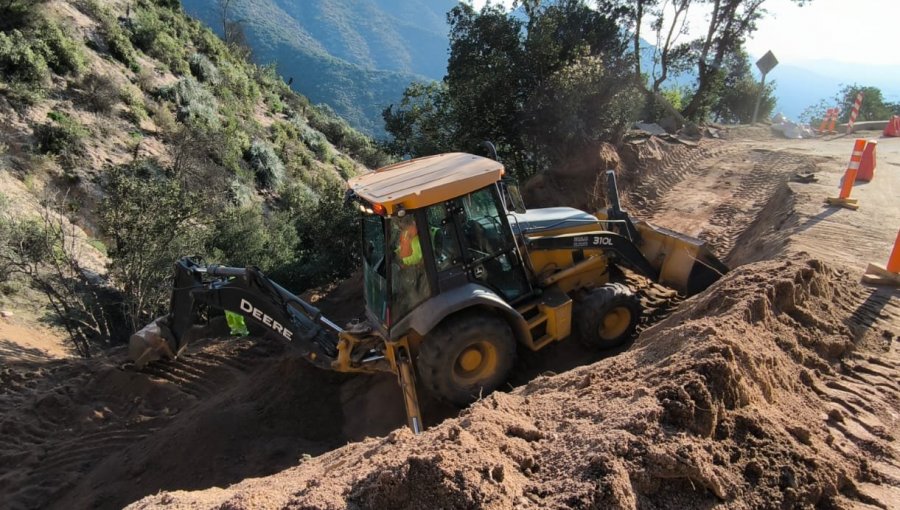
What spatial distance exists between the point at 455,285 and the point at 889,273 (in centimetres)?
417

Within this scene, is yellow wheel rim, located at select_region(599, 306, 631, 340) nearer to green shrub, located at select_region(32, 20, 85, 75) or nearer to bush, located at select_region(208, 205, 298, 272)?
bush, located at select_region(208, 205, 298, 272)

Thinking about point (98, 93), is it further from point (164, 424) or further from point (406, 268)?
point (406, 268)

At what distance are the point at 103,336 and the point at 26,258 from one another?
191 centimetres

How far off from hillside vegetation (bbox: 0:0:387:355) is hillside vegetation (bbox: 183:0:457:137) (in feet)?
97.8

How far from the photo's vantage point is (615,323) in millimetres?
5387

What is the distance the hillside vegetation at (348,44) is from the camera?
90.0 meters

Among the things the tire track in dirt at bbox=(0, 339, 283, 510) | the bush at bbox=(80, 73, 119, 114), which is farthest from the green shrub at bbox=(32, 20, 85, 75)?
the tire track in dirt at bbox=(0, 339, 283, 510)

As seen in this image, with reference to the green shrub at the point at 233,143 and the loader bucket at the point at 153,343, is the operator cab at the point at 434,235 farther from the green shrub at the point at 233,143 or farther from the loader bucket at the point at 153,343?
the green shrub at the point at 233,143

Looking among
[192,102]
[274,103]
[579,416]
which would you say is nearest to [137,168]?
[192,102]

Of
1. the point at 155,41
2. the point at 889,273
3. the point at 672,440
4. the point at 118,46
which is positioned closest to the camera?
the point at 672,440

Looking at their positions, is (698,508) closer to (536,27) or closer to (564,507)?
(564,507)

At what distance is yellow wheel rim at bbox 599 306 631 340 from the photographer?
209 inches

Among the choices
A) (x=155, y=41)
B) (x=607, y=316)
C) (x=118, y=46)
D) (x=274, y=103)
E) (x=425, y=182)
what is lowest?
(x=607, y=316)

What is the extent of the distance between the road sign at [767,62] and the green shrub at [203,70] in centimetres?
2497
